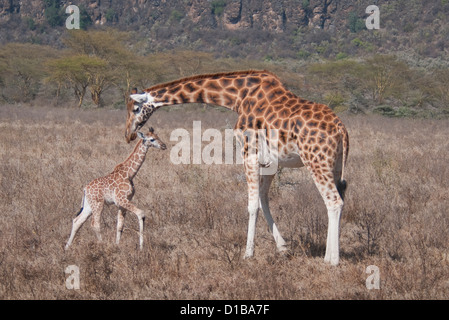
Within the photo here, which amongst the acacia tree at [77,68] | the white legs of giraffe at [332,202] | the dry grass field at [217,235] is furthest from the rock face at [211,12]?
the white legs of giraffe at [332,202]

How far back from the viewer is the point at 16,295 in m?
4.27

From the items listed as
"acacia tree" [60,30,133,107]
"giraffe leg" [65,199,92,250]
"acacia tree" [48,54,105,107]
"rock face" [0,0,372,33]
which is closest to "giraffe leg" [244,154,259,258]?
"giraffe leg" [65,199,92,250]

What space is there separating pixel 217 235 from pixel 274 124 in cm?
150

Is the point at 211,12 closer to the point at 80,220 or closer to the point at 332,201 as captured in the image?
the point at 80,220

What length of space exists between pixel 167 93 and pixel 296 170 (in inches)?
192

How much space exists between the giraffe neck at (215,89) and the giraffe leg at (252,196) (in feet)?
1.92

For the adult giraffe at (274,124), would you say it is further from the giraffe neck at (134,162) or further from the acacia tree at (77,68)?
the acacia tree at (77,68)

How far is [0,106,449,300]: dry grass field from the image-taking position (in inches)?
174

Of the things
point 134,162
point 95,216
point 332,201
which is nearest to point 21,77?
point 134,162

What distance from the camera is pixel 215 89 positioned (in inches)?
209

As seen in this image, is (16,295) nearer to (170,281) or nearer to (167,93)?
(170,281)

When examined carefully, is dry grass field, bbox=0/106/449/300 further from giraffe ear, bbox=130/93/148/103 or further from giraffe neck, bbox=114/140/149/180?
giraffe ear, bbox=130/93/148/103

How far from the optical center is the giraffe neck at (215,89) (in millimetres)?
5223

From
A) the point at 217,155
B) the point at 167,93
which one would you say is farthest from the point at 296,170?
the point at 167,93
